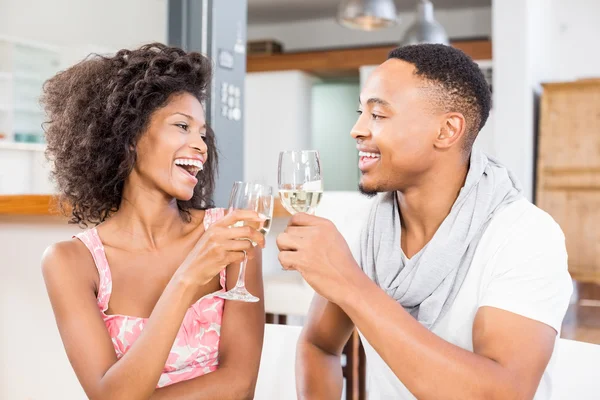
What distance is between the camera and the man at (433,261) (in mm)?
1119

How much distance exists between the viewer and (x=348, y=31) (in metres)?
9.04

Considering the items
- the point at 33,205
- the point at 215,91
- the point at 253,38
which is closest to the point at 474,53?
the point at 253,38

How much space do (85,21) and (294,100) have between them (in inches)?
103

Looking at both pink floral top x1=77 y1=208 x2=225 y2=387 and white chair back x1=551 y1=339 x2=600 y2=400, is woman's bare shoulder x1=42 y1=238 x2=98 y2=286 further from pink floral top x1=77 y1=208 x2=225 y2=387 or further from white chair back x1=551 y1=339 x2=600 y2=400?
white chair back x1=551 y1=339 x2=600 y2=400

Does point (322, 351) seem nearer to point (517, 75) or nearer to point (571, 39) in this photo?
point (517, 75)

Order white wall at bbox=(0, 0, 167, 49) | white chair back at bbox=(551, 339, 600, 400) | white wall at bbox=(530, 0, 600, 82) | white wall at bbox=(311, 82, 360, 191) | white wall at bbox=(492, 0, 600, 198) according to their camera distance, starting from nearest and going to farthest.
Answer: white chair back at bbox=(551, 339, 600, 400)
white wall at bbox=(492, 0, 600, 198)
white wall at bbox=(530, 0, 600, 82)
white wall at bbox=(0, 0, 167, 49)
white wall at bbox=(311, 82, 360, 191)

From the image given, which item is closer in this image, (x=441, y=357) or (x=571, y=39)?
(x=441, y=357)

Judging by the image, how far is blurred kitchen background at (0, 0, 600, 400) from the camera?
2.68 metres

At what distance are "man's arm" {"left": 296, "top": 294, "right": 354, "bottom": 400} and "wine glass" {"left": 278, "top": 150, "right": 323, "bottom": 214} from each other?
0.32 metres

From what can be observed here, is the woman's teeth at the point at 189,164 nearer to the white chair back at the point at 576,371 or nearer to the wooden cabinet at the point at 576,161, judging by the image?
the white chair back at the point at 576,371

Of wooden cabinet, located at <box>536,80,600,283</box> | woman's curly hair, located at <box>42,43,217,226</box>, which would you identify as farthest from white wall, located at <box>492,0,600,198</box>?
woman's curly hair, located at <box>42,43,217,226</box>

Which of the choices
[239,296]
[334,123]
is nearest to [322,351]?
[239,296]

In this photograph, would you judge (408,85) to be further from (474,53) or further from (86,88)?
(474,53)

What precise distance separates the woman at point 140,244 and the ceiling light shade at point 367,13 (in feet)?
9.29
